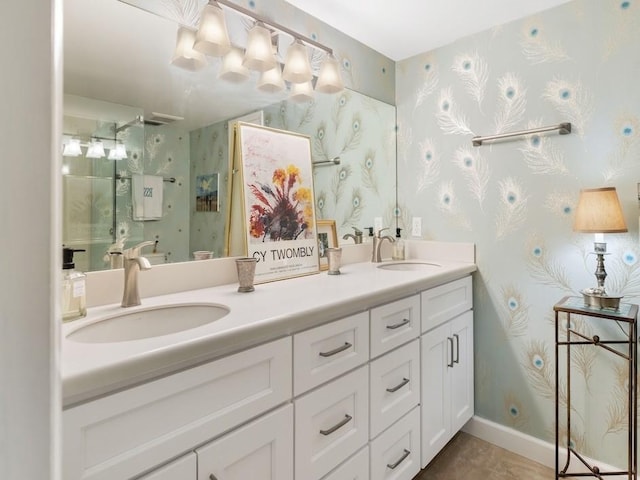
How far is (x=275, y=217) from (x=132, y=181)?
601 millimetres

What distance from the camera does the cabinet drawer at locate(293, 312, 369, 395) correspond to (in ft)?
3.39

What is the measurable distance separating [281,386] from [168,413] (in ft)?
1.01

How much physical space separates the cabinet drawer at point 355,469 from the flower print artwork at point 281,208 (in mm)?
886

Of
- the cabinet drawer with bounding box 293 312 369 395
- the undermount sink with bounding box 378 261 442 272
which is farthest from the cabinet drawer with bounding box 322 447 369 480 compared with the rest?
the undermount sink with bounding box 378 261 442 272

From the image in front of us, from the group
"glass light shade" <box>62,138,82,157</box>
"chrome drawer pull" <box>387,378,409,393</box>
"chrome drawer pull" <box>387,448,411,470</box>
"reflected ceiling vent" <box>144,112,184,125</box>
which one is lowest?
"chrome drawer pull" <box>387,448,411,470</box>

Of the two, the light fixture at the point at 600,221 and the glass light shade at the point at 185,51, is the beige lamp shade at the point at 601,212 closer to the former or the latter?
the light fixture at the point at 600,221

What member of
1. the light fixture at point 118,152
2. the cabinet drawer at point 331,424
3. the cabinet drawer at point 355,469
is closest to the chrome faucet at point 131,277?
the light fixture at point 118,152

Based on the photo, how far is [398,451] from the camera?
143 centimetres

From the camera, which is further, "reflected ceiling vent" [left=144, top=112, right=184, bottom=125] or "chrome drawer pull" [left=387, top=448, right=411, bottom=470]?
"chrome drawer pull" [left=387, top=448, right=411, bottom=470]

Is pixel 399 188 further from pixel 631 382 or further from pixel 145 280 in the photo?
pixel 145 280

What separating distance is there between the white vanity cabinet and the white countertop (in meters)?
0.13

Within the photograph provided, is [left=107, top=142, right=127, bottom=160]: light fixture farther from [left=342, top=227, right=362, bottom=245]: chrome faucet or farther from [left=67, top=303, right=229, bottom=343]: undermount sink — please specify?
[left=342, top=227, right=362, bottom=245]: chrome faucet

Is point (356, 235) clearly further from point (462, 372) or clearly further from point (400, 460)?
point (400, 460)

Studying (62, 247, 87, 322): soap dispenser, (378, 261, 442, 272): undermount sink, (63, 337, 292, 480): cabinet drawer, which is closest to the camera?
(63, 337, 292, 480): cabinet drawer
